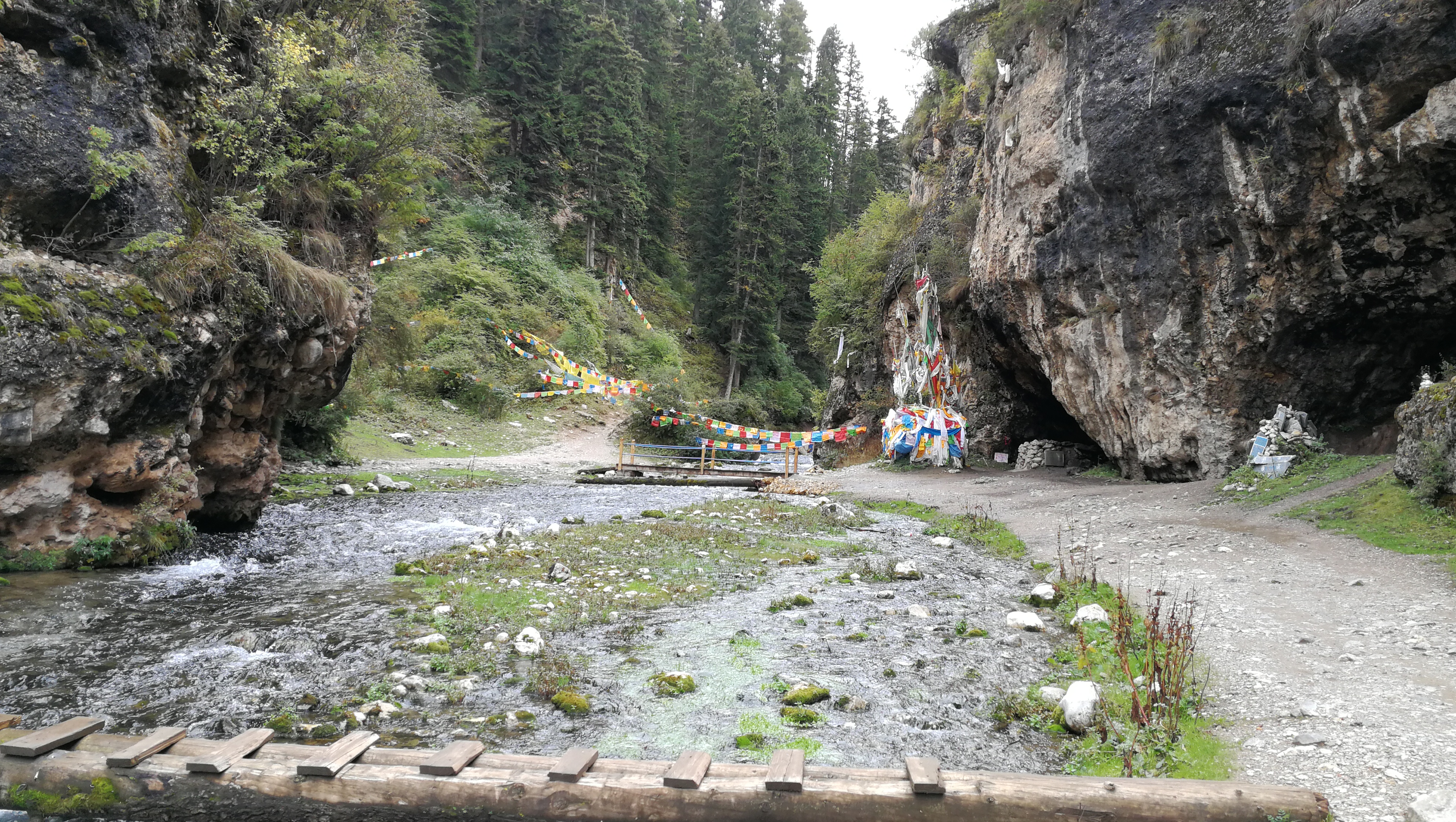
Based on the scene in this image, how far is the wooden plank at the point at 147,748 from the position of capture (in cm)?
375

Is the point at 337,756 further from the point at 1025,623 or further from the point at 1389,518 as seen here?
the point at 1389,518

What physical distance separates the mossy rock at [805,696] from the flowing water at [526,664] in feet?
0.37

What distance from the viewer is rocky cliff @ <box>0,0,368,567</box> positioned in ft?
24.7

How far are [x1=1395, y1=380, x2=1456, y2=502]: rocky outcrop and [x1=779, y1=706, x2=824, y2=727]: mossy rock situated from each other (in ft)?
27.2

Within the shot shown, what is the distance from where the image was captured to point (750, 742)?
458 cm

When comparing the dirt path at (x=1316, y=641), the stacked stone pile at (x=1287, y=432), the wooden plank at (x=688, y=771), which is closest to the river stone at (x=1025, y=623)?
the dirt path at (x=1316, y=641)

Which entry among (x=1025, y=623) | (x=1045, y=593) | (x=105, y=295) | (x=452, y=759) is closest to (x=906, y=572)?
(x=1045, y=593)

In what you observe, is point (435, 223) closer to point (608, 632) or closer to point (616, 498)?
point (616, 498)

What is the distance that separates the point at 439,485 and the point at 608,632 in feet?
41.9

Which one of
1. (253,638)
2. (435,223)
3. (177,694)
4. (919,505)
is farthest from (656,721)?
(435,223)

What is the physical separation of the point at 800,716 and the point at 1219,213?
532 inches

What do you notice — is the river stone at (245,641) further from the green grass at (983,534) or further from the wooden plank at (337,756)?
the green grass at (983,534)

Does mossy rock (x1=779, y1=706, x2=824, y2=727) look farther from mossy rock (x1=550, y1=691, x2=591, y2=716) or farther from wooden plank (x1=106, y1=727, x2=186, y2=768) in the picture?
wooden plank (x1=106, y1=727, x2=186, y2=768)

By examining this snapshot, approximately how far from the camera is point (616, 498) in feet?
60.8
